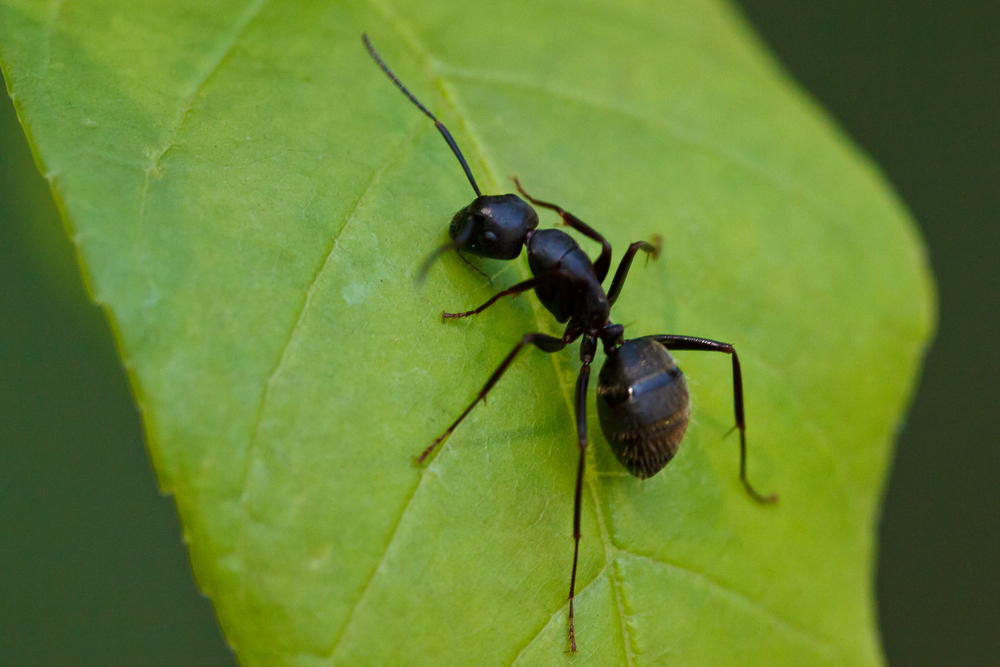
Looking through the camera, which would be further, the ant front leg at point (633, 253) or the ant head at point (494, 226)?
the ant front leg at point (633, 253)

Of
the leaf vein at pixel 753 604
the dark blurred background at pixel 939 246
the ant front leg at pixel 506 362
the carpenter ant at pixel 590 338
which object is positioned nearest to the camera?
the ant front leg at pixel 506 362

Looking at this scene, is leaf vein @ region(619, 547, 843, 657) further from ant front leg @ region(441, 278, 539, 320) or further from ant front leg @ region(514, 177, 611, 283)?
ant front leg @ region(514, 177, 611, 283)

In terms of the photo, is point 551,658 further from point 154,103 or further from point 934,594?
point 934,594

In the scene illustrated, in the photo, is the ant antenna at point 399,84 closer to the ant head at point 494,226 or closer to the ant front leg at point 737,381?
the ant head at point 494,226

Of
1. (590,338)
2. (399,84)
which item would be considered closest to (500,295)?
(590,338)

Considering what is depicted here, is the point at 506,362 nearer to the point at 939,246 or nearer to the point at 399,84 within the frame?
the point at 399,84

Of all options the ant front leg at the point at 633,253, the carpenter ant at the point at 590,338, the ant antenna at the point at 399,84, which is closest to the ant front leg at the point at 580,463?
the carpenter ant at the point at 590,338
